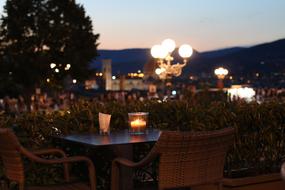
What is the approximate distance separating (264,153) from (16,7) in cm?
3649

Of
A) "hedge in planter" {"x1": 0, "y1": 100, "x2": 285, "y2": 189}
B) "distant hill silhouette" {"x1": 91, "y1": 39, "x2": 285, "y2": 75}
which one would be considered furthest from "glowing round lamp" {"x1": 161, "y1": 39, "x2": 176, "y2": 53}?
"distant hill silhouette" {"x1": 91, "y1": 39, "x2": 285, "y2": 75}

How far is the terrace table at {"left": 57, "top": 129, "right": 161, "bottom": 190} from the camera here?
4.69 meters

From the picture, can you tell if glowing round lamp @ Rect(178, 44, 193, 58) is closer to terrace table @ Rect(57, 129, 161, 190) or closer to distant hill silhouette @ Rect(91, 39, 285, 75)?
terrace table @ Rect(57, 129, 161, 190)

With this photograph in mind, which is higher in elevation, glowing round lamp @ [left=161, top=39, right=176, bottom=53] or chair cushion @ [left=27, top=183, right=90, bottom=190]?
glowing round lamp @ [left=161, top=39, right=176, bottom=53]

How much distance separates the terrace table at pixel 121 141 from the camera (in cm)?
469

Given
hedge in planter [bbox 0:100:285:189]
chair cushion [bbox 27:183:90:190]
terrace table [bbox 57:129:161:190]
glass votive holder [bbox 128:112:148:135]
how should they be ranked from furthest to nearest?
hedge in planter [bbox 0:100:285:189] < glass votive holder [bbox 128:112:148:135] < terrace table [bbox 57:129:161:190] < chair cushion [bbox 27:183:90:190]

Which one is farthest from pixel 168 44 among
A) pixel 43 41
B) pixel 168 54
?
pixel 43 41

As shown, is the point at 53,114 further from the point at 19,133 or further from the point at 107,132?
the point at 107,132

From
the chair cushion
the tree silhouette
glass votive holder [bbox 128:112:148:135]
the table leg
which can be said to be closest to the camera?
the chair cushion

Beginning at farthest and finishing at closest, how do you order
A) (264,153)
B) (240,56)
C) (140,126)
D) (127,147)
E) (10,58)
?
(240,56) < (10,58) < (264,153) < (140,126) < (127,147)

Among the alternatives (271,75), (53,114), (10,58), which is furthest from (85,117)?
(271,75)

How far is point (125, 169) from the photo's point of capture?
16.8 feet

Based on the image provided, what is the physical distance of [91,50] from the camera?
42000mm

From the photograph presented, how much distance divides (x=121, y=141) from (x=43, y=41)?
37153 millimetres
